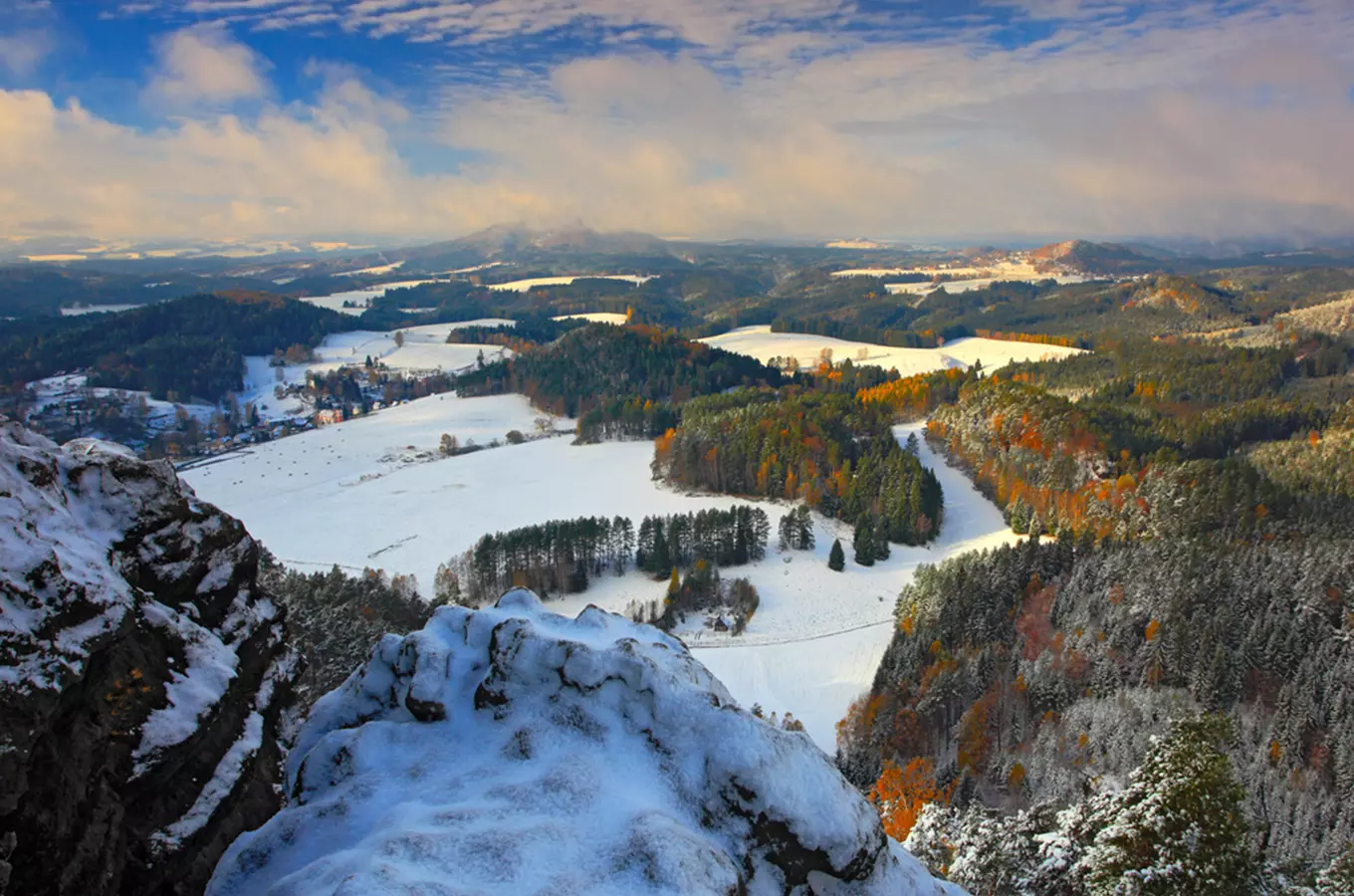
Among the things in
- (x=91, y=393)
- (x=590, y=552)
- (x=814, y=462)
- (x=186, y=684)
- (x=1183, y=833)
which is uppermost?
(x=186, y=684)

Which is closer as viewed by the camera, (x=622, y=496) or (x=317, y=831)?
(x=317, y=831)

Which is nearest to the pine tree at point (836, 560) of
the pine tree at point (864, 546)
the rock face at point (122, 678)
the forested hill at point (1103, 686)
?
the pine tree at point (864, 546)

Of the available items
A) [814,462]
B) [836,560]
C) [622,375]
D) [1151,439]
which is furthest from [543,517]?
[622,375]

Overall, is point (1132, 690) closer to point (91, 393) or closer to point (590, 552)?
point (590, 552)

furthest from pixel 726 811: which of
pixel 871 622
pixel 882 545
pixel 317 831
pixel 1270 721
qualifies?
pixel 882 545

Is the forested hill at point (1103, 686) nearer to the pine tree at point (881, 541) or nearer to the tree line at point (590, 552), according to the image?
the pine tree at point (881, 541)

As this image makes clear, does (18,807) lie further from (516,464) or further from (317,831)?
(516,464)

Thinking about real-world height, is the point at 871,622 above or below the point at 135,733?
below
